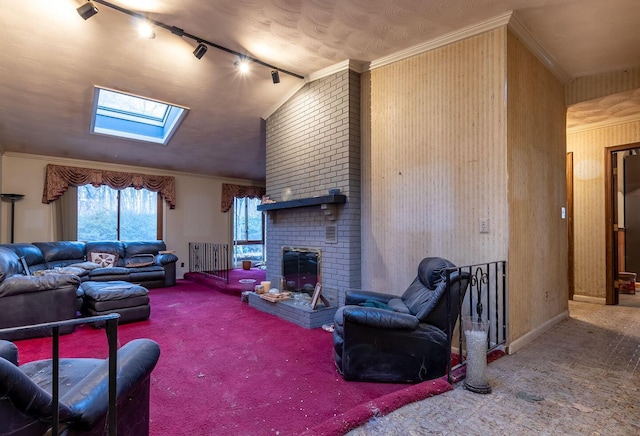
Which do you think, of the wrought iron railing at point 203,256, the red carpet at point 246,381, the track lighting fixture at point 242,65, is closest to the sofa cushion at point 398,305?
the red carpet at point 246,381

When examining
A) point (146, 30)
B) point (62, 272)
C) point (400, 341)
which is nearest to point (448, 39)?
point (400, 341)

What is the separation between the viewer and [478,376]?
7.40ft

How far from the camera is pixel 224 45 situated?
12.3ft

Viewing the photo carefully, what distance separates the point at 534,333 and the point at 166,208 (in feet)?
23.7

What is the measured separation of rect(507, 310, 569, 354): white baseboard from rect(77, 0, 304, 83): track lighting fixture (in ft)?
12.8

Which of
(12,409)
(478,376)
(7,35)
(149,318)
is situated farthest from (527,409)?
(7,35)

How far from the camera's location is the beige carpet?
73.0 inches

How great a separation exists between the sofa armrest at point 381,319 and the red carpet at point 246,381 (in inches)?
15.9

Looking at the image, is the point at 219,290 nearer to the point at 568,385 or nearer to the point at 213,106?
the point at 213,106

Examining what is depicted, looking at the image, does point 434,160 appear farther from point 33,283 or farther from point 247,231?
point 247,231

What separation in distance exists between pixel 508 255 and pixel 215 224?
6938 millimetres

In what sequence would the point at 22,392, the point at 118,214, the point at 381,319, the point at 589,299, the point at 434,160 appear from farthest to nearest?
the point at 118,214
the point at 589,299
the point at 434,160
the point at 381,319
the point at 22,392

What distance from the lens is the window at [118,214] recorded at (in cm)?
666

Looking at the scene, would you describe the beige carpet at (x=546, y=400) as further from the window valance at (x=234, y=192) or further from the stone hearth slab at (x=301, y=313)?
the window valance at (x=234, y=192)
